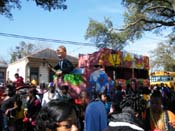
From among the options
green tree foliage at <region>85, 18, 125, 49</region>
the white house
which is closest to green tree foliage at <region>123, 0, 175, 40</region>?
green tree foliage at <region>85, 18, 125, 49</region>

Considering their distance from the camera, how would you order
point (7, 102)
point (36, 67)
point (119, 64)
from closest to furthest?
point (7, 102)
point (119, 64)
point (36, 67)

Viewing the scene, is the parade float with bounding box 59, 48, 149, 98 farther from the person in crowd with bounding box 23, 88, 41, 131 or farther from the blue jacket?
the blue jacket

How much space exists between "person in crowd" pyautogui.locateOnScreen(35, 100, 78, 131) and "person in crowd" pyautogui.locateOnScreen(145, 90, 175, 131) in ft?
11.4

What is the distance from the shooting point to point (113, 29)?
97.7ft

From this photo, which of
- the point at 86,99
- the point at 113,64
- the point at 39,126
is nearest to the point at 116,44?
the point at 113,64

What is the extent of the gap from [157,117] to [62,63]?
340 centimetres

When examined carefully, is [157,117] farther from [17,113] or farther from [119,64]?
[119,64]

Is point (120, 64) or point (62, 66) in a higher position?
point (120, 64)

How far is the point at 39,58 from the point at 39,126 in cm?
4686

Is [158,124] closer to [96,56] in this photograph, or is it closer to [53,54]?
[96,56]

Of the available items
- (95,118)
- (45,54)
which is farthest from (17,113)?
(45,54)

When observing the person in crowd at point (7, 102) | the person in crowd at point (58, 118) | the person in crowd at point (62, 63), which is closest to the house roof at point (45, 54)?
the person in crowd at point (7, 102)

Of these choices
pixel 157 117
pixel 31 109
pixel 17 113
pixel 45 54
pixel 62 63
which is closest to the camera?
pixel 157 117

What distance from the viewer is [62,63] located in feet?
29.7
